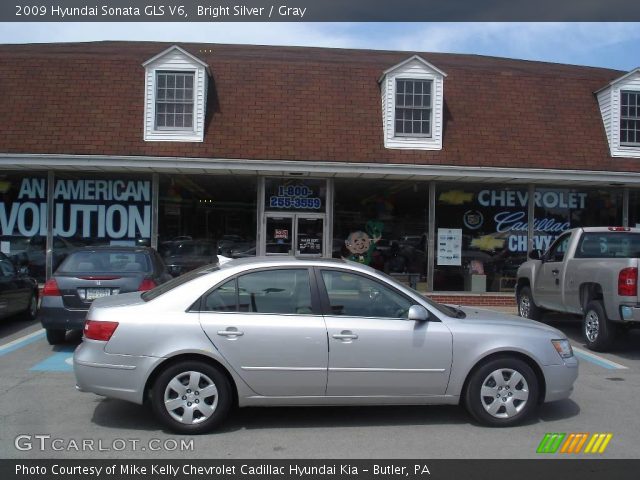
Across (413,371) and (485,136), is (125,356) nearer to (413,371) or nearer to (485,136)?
(413,371)

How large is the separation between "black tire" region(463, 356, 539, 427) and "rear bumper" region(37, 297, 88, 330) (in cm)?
546

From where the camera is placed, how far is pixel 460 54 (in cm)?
2156

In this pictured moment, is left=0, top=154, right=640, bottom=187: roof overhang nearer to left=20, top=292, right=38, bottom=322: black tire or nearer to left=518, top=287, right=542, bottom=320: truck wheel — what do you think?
left=518, top=287, right=542, bottom=320: truck wheel

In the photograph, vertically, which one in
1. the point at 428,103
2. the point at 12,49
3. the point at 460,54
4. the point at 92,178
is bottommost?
the point at 92,178

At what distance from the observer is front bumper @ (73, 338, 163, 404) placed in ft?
16.9

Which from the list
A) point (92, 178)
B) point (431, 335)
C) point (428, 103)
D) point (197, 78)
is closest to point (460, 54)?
point (428, 103)

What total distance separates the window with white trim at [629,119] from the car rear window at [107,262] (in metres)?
12.0

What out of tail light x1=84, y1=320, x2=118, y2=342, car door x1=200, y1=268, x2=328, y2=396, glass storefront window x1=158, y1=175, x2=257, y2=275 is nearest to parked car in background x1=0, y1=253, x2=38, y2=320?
glass storefront window x1=158, y1=175, x2=257, y2=275

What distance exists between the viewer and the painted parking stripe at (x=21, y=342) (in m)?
8.74

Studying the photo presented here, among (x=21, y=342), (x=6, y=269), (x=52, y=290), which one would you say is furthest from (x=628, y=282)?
(x=6, y=269)

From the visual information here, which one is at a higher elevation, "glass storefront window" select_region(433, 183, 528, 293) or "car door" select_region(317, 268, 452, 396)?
"glass storefront window" select_region(433, 183, 528, 293)
